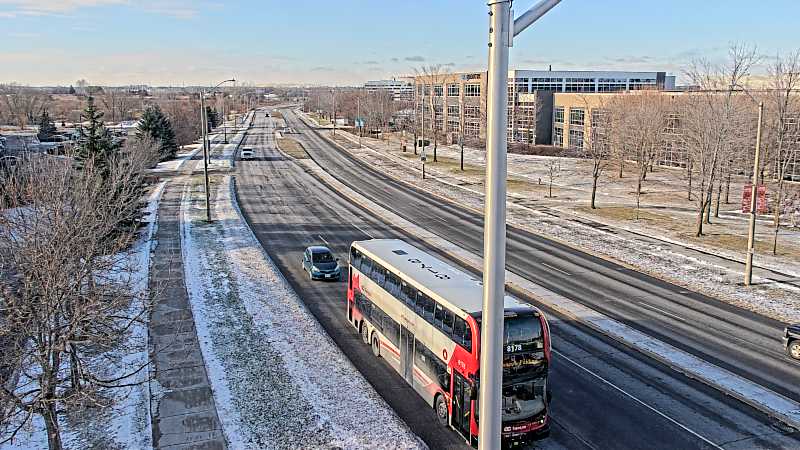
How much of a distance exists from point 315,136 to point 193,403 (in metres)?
105

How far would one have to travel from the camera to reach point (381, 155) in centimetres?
8938

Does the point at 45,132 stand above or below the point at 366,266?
above

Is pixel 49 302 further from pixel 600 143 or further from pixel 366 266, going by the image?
pixel 600 143

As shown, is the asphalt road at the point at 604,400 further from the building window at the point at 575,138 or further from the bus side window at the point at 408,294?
the building window at the point at 575,138

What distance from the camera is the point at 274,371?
65.0 feet

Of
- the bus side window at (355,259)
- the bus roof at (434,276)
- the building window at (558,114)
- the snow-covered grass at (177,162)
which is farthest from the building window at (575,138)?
the bus roof at (434,276)

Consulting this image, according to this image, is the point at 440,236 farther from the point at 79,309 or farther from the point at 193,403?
the point at 79,309

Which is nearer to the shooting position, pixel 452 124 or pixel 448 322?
pixel 448 322

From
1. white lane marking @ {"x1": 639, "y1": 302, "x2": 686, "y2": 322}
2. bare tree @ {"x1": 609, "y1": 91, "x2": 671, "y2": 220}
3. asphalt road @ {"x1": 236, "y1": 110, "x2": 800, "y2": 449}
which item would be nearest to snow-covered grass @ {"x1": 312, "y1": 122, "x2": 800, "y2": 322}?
white lane marking @ {"x1": 639, "y1": 302, "x2": 686, "y2": 322}

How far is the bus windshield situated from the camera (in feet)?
48.4

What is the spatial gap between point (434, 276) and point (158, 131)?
203ft

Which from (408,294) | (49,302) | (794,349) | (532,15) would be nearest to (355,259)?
(408,294)

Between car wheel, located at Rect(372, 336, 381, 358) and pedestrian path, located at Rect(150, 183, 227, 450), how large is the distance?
5476mm

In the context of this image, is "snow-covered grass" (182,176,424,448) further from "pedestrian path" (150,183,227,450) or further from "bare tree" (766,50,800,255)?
"bare tree" (766,50,800,255)
